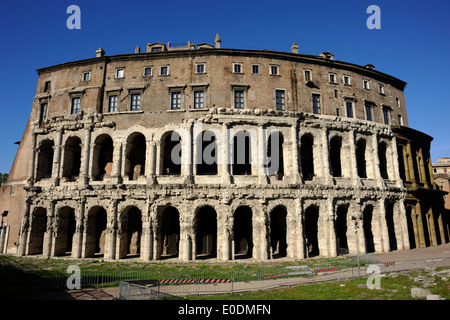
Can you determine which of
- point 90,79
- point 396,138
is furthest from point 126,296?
point 396,138

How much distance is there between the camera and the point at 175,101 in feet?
80.8

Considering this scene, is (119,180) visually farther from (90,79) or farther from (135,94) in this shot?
(90,79)

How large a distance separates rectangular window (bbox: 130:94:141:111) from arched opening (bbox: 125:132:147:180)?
2412 millimetres

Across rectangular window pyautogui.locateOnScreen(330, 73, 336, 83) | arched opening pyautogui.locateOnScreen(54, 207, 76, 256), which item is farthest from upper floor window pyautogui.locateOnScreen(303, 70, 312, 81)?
arched opening pyautogui.locateOnScreen(54, 207, 76, 256)

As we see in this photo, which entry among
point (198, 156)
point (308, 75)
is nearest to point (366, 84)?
point (308, 75)

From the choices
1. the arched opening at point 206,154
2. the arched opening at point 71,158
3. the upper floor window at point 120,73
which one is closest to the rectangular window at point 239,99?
the arched opening at point 206,154

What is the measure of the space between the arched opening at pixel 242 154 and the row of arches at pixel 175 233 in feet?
11.1

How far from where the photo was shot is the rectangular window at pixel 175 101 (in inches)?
966

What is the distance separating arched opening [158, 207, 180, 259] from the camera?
977 inches

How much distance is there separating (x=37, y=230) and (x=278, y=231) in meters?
21.9

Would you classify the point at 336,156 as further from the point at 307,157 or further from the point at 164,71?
the point at 164,71

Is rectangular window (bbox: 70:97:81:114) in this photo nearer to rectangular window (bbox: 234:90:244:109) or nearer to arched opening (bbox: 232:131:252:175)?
rectangular window (bbox: 234:90:244:109)

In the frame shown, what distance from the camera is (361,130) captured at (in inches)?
1053
